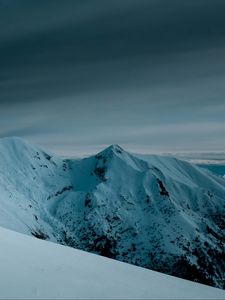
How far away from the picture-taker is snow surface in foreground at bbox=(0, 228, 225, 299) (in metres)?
7.49

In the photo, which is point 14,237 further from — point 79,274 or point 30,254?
point 79,274

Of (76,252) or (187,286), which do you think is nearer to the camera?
(187,286)

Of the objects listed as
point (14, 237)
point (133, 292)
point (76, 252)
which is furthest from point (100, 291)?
point (14, 237)

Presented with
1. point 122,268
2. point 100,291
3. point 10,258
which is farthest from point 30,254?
point 100,291

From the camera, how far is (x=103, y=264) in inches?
419

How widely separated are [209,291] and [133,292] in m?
2.16

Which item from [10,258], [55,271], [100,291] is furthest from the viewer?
[10,258]

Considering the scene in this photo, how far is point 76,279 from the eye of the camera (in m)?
8.52

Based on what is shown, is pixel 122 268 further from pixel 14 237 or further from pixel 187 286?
pixel 14 237

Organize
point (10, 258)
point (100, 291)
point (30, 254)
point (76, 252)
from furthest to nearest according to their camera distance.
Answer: point (76, 252)
point (30, 254)
point (10, 258)
point (100, 291)

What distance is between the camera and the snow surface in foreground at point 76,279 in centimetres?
749

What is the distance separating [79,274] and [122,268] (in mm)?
1772

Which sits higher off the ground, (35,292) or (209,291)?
(35,292)

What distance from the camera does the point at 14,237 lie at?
41.8 feet
